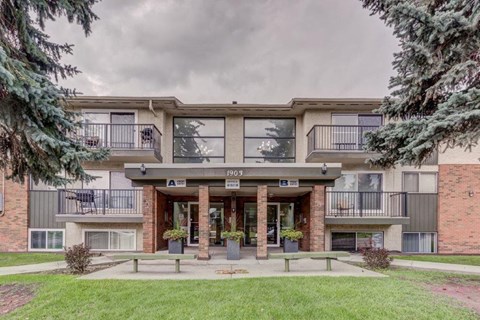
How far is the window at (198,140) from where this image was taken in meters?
15.2

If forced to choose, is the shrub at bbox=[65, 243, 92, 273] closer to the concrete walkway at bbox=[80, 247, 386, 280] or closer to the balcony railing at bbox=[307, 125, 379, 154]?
the concrete walkway at bbox=[80, 247, 386, 280]

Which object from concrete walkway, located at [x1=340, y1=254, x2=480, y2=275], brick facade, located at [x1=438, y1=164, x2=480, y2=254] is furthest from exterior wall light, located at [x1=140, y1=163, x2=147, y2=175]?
brick facade, located at [x1=438, y1=164, x2=480, y2=254]

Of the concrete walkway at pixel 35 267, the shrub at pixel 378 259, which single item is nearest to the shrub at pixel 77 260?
the concrete walkway at pixel 35 267

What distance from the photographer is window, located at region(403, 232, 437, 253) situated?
14133 mm

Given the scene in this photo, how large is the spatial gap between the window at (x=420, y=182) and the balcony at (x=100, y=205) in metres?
12.2

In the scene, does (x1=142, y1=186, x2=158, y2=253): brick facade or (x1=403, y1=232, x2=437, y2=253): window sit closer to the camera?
(x1=142, y1=186, x2=158, y2=253): brick facade

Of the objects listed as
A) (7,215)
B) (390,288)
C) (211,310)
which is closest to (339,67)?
(390,288)

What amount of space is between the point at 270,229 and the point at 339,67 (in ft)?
33.4

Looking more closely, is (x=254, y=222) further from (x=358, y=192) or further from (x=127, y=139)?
(x=127, y=139)

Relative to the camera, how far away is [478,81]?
21.2 feet

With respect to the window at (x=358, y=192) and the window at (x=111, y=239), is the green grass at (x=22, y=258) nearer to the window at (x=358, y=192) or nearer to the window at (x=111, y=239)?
the window at (x=111, y=239)

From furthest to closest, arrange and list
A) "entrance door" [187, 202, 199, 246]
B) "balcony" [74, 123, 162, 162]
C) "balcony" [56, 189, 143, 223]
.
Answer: "entrance door" [187, 202, 199, 246], "balcony" [74, 123, 162, 162], "balcony" [56, 189, 143, 223]

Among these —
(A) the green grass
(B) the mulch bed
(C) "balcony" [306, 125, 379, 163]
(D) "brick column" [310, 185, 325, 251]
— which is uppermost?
(C) "balcony" [306, 125, 379, 163]

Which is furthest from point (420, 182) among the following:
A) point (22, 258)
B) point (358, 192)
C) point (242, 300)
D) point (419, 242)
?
point (22, 258)
